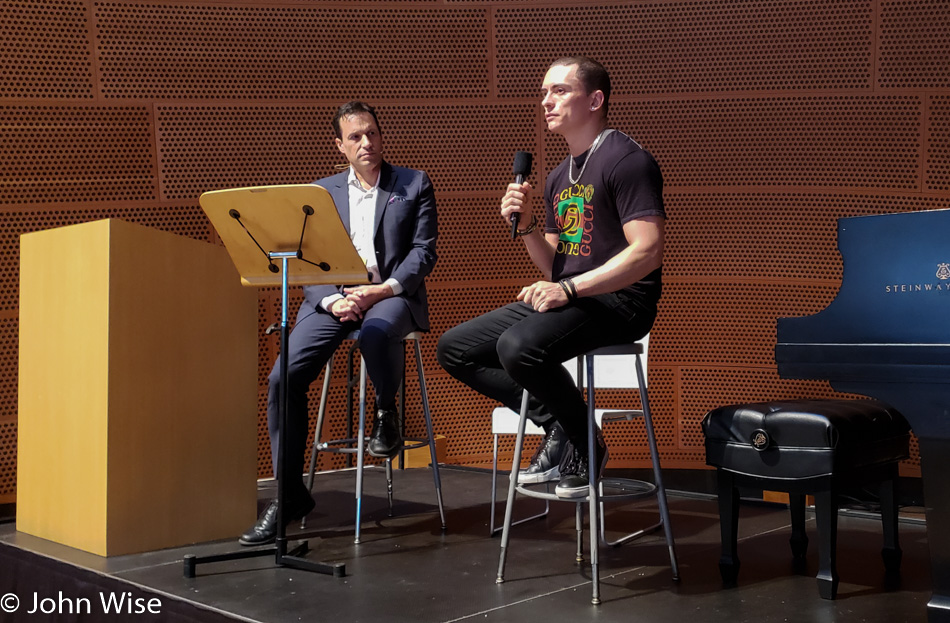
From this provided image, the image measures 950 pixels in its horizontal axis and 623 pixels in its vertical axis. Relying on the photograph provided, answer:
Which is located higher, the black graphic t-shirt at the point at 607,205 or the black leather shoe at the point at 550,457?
the black graphic t-shirt at the point at 607,205

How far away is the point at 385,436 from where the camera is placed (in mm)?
2992

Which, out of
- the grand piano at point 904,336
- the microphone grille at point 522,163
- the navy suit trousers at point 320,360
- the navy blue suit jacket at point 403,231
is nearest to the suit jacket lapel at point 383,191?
the navy blue suit jacket at point 403,231

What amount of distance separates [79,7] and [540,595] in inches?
134

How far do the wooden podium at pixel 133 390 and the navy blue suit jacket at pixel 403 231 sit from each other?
1.41ft

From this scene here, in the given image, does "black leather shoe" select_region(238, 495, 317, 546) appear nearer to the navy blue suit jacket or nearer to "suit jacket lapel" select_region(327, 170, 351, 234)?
the navy blue suit jacket

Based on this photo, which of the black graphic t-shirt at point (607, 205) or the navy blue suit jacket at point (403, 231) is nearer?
the black graphic t-shirt at point (607, 205)

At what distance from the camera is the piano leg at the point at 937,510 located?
2.05 m

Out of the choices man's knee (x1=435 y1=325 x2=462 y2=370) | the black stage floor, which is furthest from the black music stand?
man's knee (x1=435 y1=325 x2=462 y2=370)

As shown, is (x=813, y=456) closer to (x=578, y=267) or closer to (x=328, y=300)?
(x=578, y=267)

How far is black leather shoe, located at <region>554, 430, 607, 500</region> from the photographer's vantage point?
238cm

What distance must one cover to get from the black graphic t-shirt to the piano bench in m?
0.46

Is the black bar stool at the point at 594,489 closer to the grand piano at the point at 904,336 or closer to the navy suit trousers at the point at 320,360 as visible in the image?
the grand piano at the point at 904,336

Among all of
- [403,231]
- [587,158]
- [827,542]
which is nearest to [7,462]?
[403,231]

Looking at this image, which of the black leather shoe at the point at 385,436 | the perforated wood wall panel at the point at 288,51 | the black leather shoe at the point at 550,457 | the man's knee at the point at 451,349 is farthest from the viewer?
the perforated wood wall panel at the point at 288,51
